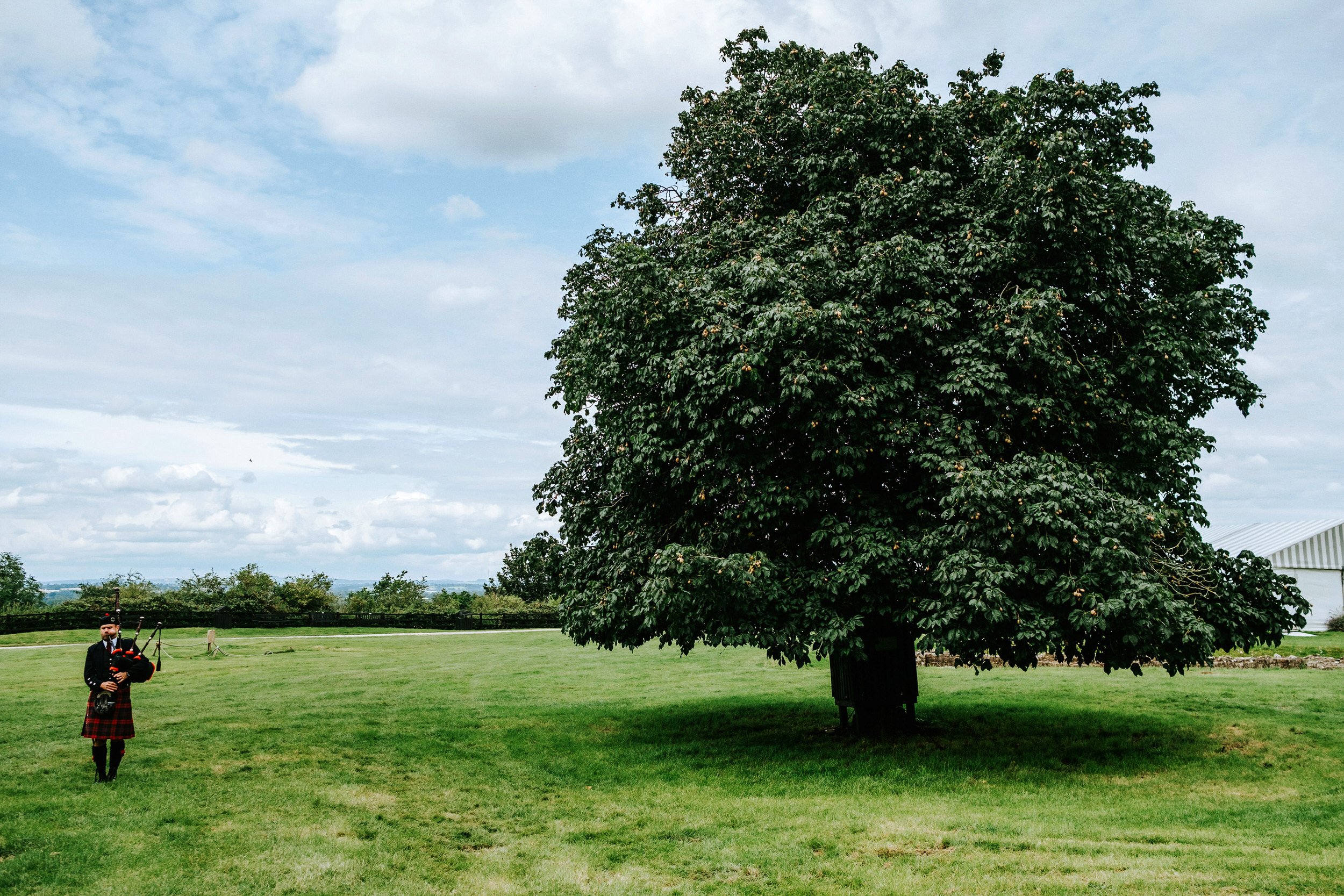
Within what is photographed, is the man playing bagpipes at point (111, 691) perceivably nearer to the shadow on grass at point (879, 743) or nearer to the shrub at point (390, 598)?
the shadow on grass at point (879, 743)

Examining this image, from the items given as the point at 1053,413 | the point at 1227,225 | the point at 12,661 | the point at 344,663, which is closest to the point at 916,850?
the point at 1053,413

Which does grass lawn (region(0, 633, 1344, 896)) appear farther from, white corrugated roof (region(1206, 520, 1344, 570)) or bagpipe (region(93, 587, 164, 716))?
white corrugated roof (region(1206, 520, 1344, 570))

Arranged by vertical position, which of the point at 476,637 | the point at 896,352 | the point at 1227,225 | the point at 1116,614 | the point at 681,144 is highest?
the point at 681,144

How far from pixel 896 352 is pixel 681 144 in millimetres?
6669

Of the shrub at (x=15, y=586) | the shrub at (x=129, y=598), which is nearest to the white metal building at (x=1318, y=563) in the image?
the shrub at (x=129, y=598)

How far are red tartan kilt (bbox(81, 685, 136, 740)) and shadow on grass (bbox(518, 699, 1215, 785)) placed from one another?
610cm

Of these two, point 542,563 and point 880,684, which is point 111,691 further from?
point 880,684

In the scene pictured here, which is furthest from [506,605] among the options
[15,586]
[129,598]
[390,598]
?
[15,586]

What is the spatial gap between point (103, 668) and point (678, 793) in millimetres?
7768

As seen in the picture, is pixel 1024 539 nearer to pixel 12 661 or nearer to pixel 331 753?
pixel 331 753

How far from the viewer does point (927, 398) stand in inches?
531

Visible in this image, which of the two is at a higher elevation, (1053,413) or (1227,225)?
(1227,225)

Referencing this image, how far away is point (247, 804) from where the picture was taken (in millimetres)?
10984

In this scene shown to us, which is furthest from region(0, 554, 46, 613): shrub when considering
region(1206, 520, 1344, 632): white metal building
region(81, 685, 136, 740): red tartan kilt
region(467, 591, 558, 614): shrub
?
region(1206, 520, 1344, 632): white metal building
